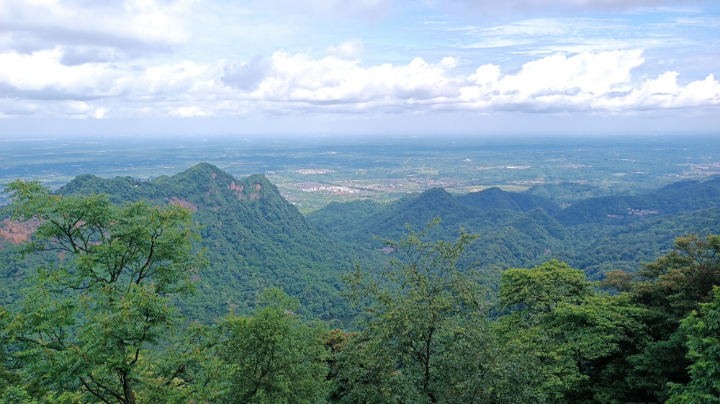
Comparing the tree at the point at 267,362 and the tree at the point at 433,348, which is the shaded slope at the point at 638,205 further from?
the tree at the point at 433,348

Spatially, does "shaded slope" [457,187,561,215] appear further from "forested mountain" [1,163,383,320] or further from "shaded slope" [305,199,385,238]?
"forested mountain" [1,163,383,320]

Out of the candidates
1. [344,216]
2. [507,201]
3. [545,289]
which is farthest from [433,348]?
[507,201]

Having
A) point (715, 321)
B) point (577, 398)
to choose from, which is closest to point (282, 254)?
point (577, 398)

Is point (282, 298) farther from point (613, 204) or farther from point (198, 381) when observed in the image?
point (613, 204)

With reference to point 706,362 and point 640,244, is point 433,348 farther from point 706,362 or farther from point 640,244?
point 640,244

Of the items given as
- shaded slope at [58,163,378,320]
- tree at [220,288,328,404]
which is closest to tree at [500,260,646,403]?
tree at [220,288,328,404]
